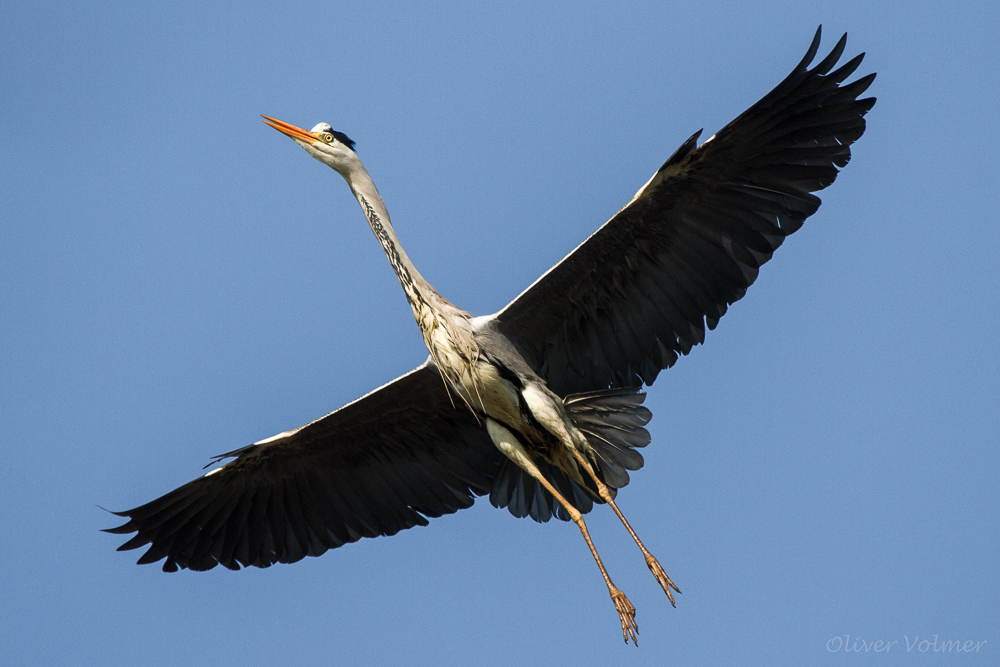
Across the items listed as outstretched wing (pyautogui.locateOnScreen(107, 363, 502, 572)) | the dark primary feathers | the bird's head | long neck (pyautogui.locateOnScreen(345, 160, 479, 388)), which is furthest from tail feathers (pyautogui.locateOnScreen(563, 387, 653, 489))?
the bird's head

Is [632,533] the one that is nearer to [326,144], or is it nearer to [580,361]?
[580,361]

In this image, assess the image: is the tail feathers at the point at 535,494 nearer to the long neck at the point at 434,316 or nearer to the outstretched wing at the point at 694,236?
the outstretched wing at the point at 694,236

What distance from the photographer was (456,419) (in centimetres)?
937

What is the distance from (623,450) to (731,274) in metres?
1.49

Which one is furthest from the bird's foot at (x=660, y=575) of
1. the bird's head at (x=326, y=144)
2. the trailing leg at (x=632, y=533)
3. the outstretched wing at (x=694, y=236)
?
the bird's head at (x=326, y=144)

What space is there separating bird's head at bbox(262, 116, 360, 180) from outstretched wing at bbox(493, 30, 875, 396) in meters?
1.83

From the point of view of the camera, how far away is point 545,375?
902 centimetres

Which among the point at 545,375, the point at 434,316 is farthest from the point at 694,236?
the point at 434,316

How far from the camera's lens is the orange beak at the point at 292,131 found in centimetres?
947

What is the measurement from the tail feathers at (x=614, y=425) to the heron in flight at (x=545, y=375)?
0.5 inches

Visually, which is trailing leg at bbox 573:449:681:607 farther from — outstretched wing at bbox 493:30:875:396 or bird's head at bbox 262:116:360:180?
bird's head at bbox 262:116:360:180

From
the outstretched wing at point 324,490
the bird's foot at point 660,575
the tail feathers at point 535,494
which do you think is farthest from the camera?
the outstretched wing at point 324,490

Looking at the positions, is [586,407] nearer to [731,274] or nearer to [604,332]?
[604,332]

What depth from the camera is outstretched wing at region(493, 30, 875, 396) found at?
26.5 ft
